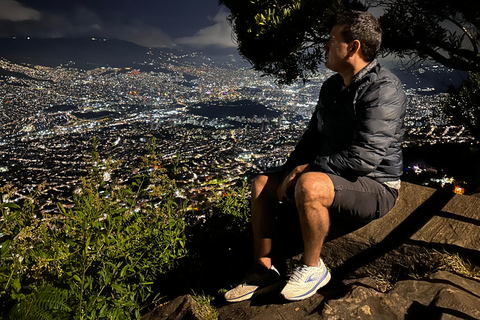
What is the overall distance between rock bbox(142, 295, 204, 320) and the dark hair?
2625 mm

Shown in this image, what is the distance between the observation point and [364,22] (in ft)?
6.82

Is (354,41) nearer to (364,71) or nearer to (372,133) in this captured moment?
(364,71)

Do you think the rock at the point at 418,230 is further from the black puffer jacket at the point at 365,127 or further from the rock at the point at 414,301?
the black puffer jacket at the point at 365,127

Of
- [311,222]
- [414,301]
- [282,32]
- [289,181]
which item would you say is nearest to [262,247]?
[311,222]

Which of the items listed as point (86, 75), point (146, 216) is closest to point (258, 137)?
point (146, 216)

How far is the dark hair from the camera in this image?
2.07m

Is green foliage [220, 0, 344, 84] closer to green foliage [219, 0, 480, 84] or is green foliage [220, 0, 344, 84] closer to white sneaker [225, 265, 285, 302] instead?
green foliage [219, 0, 480, 84]

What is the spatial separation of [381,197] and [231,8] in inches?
222

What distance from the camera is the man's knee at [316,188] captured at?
1.76 metres

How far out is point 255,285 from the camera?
6.74 ft

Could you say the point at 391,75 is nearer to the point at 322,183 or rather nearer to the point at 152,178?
the point at 322,183

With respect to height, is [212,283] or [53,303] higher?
[53,303]

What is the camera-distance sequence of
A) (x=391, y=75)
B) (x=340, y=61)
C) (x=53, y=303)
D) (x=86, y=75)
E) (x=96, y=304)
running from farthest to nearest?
(x=86, y=75) → (x=340, y=61) → (x=391, y=75) → (x=96, y=304) → (x=53, y=303)

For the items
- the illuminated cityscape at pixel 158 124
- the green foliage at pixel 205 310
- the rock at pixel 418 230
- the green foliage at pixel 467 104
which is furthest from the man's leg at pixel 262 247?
the green foliage at pixel 467 104
